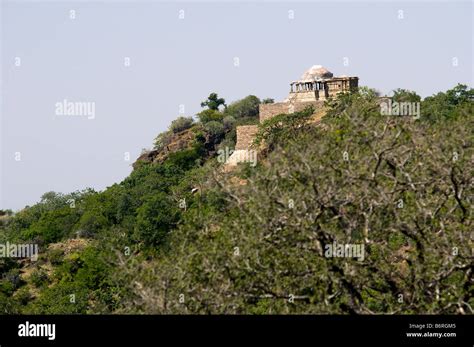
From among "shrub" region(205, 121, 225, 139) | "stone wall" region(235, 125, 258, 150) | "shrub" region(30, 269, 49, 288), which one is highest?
"shrub" region(205, 121, 225, 139)

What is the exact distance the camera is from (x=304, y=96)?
2375 inches

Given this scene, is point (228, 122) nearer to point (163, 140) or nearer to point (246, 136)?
point (163, 140)

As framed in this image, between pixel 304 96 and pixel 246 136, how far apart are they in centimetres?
447

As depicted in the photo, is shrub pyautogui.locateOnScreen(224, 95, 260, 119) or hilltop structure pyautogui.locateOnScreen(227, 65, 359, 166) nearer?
hilltop structure pyautogui.locateOnScreen(227, 65, 359, 166)

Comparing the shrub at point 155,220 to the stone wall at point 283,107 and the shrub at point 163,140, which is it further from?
the shrub at point 163,140

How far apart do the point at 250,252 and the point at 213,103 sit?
67833 mm

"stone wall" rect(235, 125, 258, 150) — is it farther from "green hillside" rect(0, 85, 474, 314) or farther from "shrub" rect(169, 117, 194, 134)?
"green hillside" rect(0, 85, 474, 314)

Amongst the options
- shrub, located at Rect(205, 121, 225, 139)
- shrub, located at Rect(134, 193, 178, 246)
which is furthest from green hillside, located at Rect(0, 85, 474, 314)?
shrub, located at Rect(205, 121, 225, 139)

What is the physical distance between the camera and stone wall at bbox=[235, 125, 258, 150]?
189 ft

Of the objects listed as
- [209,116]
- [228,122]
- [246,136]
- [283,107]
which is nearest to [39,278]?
[246,136]

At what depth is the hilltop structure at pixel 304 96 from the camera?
190ft

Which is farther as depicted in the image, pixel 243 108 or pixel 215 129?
pixel 243 108
